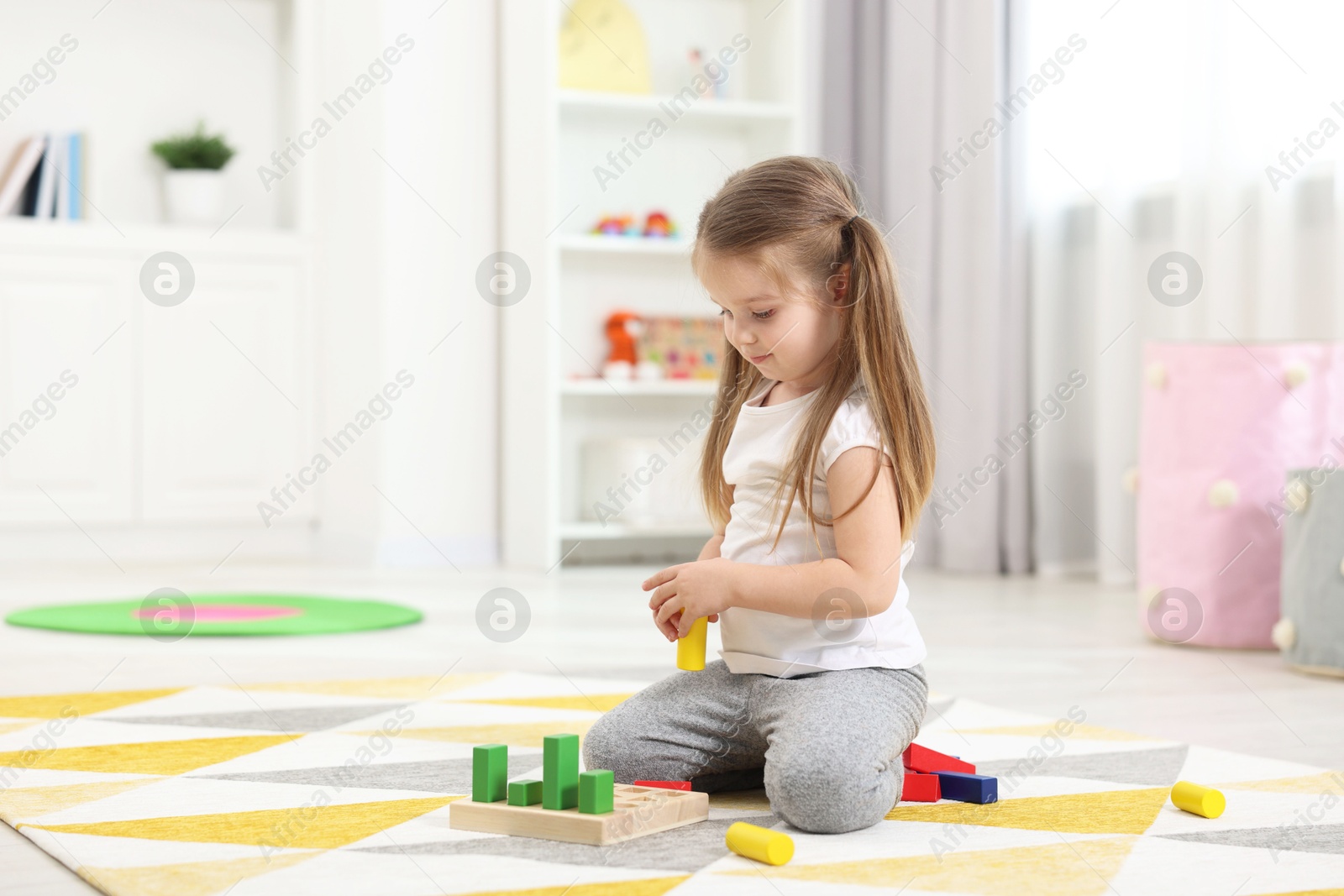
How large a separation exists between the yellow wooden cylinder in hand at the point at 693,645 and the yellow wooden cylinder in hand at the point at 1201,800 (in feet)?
1.17

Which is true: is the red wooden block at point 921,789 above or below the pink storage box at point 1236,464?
below

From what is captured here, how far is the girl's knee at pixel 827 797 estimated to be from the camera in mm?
975

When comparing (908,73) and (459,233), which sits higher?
(908,73)

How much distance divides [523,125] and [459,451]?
0.71 meters

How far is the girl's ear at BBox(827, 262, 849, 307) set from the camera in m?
1.09

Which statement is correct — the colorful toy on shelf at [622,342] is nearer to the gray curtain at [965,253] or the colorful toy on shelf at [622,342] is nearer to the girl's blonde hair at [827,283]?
the gray curtain at [965,253]

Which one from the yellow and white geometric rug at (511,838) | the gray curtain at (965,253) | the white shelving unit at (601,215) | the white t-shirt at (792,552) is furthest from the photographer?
the white shelving unit at (601,215)

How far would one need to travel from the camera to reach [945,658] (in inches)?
72.7

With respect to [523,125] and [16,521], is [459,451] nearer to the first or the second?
[523,125]

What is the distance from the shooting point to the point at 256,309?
11.1ft

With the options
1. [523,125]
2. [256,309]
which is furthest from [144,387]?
[523,125]

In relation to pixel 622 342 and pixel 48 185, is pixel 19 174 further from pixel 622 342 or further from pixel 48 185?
pixel 622 342

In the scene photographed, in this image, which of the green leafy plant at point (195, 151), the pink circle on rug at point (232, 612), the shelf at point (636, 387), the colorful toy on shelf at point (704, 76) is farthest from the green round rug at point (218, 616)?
the colorful toy on shelf at point (704, 76)

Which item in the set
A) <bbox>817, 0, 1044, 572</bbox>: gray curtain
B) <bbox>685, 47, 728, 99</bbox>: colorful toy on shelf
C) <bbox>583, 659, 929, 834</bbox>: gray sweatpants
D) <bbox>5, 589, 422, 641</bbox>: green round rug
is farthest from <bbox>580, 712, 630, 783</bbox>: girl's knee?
<bbox>685, 47, 728, 99</bbox>: colorful toy on shelf
